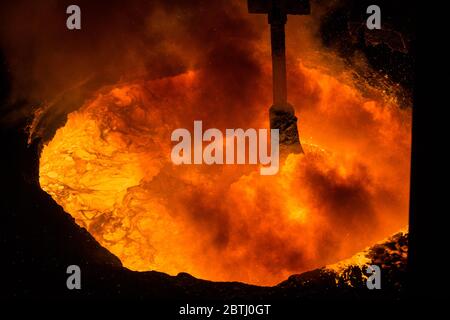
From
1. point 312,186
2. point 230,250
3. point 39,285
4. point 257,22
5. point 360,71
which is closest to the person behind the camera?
point 39,285

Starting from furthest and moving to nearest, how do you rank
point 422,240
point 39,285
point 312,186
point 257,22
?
1. point 257,22
2. point 312,186
3. point 39,285
4. point 422,240

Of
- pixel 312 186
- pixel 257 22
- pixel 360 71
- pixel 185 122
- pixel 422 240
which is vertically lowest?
pixel 422 240

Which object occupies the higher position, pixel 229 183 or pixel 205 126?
pixel 205 126

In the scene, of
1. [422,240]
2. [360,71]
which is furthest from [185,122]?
[422,240]

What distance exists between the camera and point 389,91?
165 inches

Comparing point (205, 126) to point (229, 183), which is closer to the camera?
point (229, 183)

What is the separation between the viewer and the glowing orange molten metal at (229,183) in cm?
371

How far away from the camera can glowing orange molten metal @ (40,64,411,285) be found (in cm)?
371

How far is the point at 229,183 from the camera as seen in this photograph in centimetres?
427

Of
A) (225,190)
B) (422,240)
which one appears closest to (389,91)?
(225,190)

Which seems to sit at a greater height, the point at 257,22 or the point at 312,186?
the point at 257,22

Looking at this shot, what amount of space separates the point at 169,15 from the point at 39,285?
2902 millimetres
